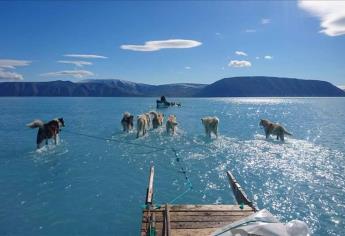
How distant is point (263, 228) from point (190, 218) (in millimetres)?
3135

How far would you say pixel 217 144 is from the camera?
A: 25172 mm

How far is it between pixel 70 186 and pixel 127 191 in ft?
9.68

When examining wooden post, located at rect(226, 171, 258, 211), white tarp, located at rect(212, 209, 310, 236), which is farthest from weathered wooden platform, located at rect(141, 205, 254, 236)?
white tarp, located at rect(212, 209, 310, 236)

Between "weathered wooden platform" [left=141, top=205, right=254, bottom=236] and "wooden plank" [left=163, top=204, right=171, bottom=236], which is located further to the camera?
"weathered wooden platform" [left=141, top=205, right=254, bottom=236]

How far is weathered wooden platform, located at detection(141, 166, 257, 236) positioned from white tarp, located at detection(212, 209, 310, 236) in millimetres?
1666

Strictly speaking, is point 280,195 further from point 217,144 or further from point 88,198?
point 217,144

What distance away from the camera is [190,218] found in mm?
10125

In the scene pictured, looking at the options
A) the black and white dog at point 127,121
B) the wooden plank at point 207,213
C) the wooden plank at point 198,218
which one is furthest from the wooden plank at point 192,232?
the black and white dog at point 127,121

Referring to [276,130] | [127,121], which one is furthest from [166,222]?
[127,121]

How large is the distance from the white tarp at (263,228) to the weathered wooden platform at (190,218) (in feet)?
5.47

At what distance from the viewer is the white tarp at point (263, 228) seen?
7.42 meters

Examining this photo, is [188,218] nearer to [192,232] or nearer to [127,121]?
[192,232]

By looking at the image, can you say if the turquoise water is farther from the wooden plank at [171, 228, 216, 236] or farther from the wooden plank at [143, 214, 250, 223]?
the wooden plank at [171, 228, 216, 236]

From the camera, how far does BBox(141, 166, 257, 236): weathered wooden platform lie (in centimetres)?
930
